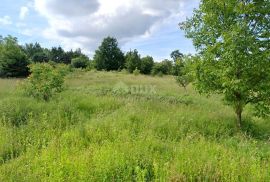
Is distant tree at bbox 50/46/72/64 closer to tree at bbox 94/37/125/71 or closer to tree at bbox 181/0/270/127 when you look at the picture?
tree at bbox 94/37/125/71

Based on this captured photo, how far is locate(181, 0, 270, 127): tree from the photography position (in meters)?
8.75

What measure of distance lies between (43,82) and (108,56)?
40.4 metres

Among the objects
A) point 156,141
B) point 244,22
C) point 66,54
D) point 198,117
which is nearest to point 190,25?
point 244,22

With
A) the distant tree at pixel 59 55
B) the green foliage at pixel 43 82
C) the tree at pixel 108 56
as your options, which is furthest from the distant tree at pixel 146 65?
the green foliage at pixel 43 82

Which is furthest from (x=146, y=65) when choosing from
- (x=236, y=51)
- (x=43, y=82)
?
(x=236, y=51)

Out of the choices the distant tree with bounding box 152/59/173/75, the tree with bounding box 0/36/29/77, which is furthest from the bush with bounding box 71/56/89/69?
the tree with bounding box 0/36/29/77

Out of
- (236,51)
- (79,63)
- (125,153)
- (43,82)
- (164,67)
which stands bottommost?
(125,153)

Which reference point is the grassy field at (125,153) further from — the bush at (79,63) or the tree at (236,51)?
the bush at (79,63)

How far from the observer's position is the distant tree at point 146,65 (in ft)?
147

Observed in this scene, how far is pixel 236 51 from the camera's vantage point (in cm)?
859

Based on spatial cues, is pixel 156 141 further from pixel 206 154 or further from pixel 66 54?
pixel 66 54

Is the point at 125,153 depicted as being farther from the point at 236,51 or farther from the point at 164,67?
the point at 164,67

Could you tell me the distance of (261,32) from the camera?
364 inches

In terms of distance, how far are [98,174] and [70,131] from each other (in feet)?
9.15
